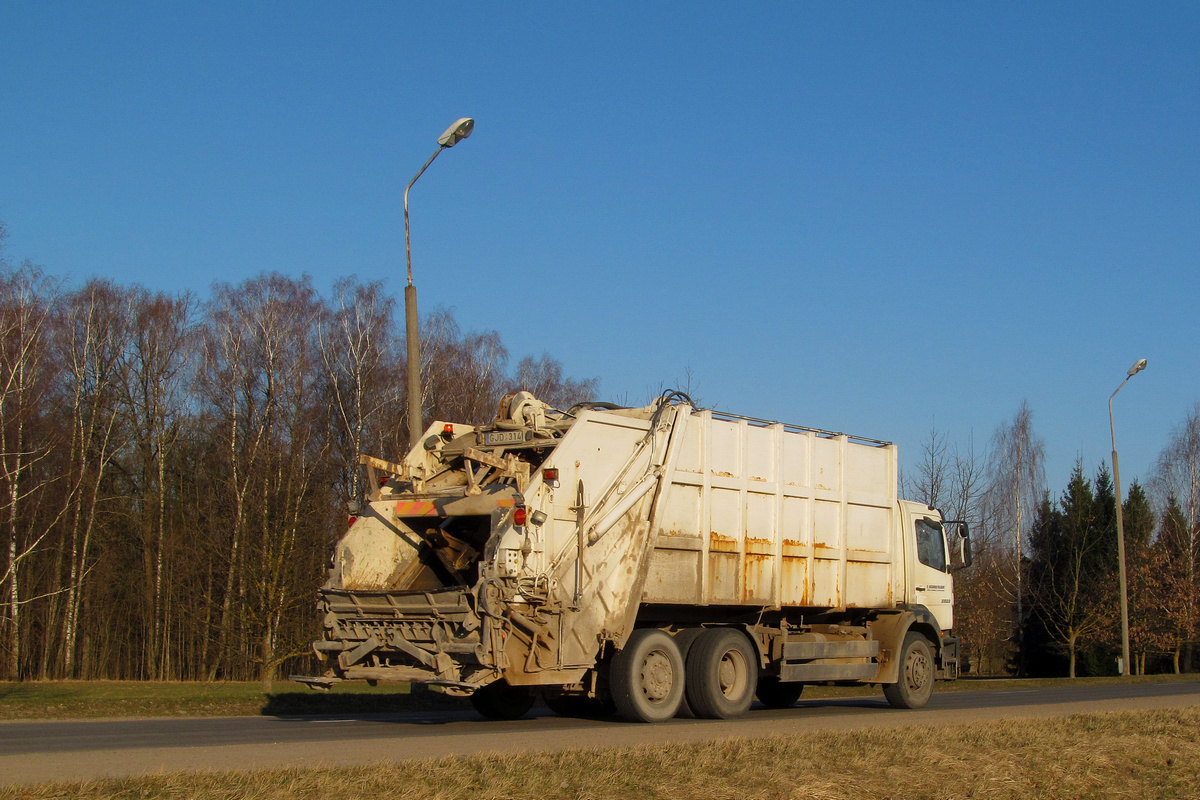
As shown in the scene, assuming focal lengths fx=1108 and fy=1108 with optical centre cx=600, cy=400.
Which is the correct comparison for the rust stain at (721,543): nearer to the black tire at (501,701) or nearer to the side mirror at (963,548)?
the black tire at (501,701)

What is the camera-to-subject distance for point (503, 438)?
12.3 meters

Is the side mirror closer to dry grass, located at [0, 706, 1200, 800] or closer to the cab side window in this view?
the cab side window

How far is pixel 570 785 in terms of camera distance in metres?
7.16

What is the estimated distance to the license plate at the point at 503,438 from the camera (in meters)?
12.2

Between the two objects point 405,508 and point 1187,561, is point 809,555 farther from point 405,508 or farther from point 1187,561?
point 1187,561

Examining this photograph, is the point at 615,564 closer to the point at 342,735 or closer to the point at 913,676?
the point at 342,735

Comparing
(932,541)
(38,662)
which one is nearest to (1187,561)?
(932,541)

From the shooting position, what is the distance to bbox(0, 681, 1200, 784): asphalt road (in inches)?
322

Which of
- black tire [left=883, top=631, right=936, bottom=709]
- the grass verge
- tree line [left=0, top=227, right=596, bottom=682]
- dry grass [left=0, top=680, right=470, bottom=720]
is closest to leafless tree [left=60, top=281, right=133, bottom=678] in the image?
tree line [left=0, top=227, right=596, bottom=682]

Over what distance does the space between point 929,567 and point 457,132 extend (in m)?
9.16

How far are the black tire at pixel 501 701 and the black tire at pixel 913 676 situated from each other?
5.26 metres

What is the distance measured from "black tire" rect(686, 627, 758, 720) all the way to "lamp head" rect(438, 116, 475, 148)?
733 cm

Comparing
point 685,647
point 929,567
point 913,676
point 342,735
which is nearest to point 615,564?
point 685,647

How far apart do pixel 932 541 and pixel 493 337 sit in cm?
2757
